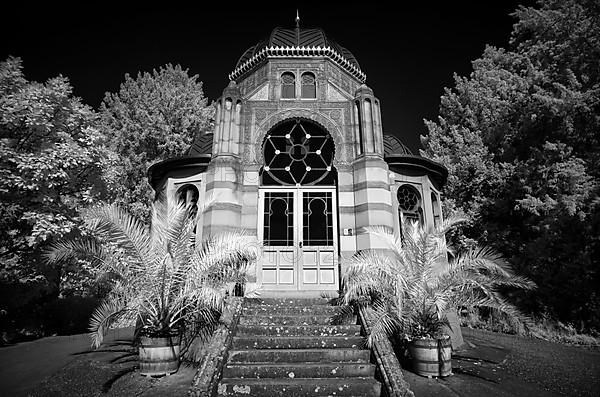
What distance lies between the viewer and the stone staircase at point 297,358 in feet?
19.0

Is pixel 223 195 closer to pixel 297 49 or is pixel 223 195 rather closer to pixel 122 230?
pixel 122 230

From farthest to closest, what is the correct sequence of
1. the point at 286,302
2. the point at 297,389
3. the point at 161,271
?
the point at 286,302
the point at 161,271
the point at 297,389

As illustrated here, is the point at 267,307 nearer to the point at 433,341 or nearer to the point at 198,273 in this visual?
the point at 198,273

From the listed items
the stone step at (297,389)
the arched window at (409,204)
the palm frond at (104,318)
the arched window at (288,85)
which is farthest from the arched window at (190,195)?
the arched window at (409,204)

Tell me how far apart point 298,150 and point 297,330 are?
21.0ft

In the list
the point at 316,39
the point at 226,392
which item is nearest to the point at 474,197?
the point at 316,39

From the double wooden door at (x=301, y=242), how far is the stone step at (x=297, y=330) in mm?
2914

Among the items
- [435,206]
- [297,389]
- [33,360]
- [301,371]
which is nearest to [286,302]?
[301,371]

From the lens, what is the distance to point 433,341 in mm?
6777

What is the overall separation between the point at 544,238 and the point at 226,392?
45.0ft

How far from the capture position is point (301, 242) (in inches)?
423

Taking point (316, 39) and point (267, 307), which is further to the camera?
point (316, 39)

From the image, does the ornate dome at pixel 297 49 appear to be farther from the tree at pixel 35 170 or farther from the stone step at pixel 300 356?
the stone step at pixel 300 356

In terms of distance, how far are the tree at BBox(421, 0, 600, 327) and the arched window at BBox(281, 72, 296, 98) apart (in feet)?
32.0
